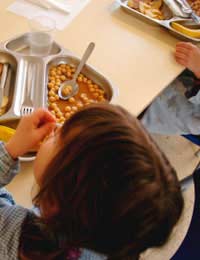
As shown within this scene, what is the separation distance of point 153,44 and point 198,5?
30cm

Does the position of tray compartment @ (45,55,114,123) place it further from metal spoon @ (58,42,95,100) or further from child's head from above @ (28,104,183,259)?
child's head from above @ (28,104,183,259)

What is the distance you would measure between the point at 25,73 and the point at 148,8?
536 millimetres

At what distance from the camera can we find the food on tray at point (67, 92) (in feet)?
3.10

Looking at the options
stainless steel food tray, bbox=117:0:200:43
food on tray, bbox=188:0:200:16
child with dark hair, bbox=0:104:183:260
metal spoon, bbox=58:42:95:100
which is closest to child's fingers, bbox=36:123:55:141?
child with dark hair, bbox=0:104:183:260

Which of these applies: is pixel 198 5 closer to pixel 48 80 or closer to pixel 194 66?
pixel 194 66

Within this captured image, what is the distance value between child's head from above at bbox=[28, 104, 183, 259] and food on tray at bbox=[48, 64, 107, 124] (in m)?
0.34

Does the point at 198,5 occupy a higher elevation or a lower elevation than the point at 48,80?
higher

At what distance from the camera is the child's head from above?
53 centimetres

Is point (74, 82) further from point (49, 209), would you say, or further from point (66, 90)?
point (49, 209)

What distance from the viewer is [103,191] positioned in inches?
21.1

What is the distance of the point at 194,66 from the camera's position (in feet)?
3.92

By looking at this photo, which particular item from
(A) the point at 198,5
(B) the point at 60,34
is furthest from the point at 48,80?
(A) the point at 198,5

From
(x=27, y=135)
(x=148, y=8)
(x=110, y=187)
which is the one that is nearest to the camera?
(x=110, y=187)

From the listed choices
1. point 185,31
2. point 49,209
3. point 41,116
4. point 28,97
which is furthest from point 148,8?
point 49,209
